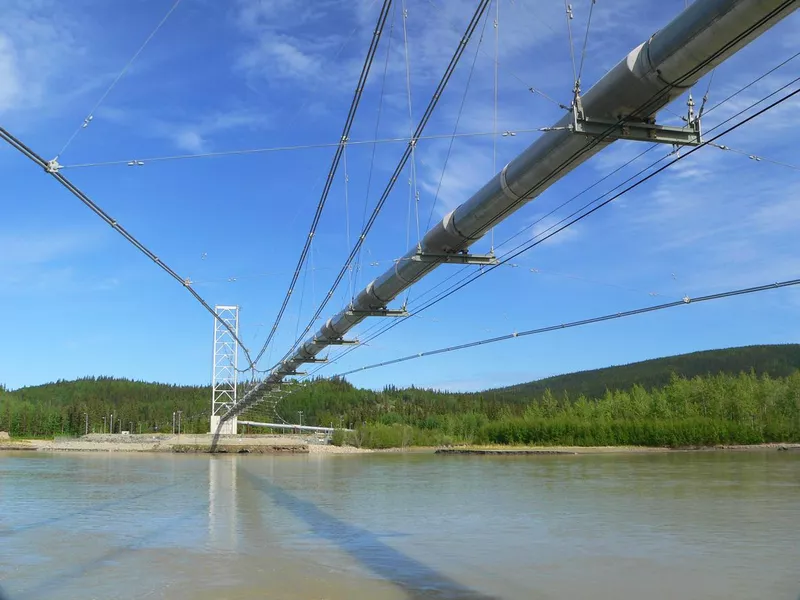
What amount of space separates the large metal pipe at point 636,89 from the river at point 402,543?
7094 millimetres

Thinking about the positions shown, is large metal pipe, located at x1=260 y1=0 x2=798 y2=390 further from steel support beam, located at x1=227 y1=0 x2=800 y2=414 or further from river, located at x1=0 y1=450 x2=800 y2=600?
river, located at x1=0 y1=450 x2=800 y2=600

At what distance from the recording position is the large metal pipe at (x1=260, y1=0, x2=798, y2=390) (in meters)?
6.87

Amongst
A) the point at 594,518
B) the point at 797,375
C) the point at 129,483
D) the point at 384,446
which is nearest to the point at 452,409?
the point at 384,446

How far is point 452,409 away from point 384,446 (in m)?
69.3

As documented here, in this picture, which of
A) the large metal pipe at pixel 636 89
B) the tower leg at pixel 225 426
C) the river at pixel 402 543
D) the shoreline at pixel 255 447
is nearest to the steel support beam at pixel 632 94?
the large metal pipe at pixel 636 89

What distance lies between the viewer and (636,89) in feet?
26.8

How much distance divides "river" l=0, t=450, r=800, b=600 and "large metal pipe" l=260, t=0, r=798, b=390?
7094mm

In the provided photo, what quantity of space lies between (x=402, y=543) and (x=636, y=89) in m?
14.4

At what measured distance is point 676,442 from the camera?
102 meters

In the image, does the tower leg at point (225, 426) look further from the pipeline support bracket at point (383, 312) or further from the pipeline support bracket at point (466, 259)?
the pipeline support bracket at point (466, 259)

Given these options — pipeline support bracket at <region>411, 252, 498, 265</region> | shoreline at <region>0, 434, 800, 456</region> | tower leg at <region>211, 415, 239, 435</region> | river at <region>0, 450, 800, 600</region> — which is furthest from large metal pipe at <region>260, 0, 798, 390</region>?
tower leg at <region>211, 415, 239, 435</region>

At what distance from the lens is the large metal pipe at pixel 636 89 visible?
6.87 m

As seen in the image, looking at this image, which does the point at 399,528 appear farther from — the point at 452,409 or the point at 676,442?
the point at 452,409

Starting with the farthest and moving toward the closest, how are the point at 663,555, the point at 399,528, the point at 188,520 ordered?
the point at 188,520
the point at 399,528
the point at 663,555
